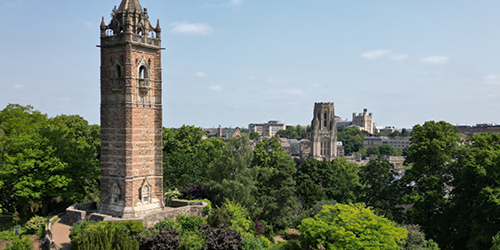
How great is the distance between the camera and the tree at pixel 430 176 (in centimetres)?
3381

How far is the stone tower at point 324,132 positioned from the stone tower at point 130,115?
9562 centimetres

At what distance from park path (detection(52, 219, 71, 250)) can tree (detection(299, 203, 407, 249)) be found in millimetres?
15675

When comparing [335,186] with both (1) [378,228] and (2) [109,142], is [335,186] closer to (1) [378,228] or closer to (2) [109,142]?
(1) [378,228]

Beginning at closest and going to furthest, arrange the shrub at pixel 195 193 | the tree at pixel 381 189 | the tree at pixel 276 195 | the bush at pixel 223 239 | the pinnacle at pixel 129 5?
the bush at pixel 223 239, the pinnacle at pixel 129 5, the shrub at pixel 195 193, the tree at pixel 381 189, the tree at pixel 276 195

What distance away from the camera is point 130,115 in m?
30.0

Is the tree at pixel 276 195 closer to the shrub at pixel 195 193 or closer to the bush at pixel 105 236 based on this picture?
the shrub at pixel 195 193

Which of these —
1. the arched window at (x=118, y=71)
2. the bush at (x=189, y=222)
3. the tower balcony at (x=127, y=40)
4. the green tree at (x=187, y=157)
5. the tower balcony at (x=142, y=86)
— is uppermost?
the tower balcony at (x=127, y=40)

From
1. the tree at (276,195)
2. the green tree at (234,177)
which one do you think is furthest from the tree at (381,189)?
the green tree at (234,177)

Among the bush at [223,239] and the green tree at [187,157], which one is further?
the green tree at [187,157]

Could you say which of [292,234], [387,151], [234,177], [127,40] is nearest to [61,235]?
[127,40]

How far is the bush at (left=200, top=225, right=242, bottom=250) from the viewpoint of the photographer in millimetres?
26438

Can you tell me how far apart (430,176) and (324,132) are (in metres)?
90.5

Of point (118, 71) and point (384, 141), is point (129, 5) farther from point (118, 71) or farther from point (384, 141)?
point (384, 141)

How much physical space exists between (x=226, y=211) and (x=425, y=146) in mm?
17321
